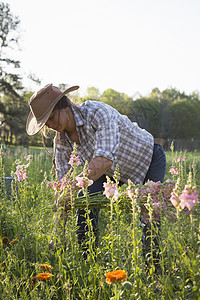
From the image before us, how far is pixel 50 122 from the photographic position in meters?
2.59

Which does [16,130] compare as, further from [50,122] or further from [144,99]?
[50,122]

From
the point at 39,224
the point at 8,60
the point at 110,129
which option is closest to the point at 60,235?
the point at 39,224

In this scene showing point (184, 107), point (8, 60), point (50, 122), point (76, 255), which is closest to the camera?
point (76, 255)

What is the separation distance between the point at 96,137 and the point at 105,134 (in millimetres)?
101

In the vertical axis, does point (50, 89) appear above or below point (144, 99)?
below

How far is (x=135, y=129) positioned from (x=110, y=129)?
1.67 ft

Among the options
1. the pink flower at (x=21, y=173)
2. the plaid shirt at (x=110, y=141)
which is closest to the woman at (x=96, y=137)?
the plaid shirt at (x=110, y=141)

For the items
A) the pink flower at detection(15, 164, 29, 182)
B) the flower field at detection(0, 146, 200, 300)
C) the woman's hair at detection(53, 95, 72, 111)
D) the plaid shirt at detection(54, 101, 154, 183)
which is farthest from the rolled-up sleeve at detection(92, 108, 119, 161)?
the pink flower at detection(15, 164, 29, 182)

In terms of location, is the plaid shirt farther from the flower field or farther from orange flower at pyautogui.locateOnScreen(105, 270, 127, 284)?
orange flower at pyautogui.locateOnScreen(105, 270, 127, 284)

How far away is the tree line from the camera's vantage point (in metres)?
27.6

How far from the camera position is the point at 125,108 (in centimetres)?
3491

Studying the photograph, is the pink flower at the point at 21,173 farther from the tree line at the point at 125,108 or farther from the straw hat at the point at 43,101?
the tree line at the point at 125,108

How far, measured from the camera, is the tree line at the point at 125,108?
2756 centimetres

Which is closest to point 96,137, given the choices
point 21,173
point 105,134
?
point 105,134
